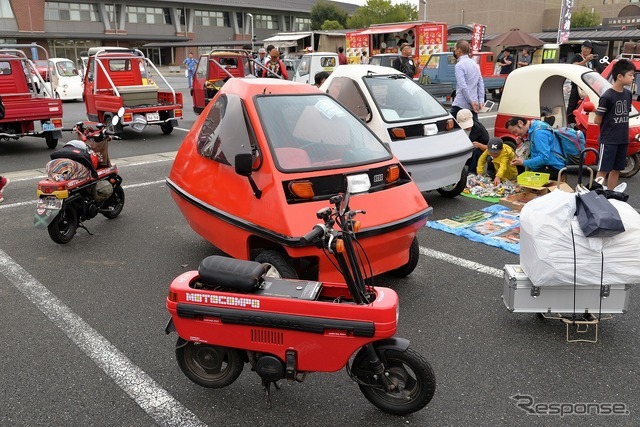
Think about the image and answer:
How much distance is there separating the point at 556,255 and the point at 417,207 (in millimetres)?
1218

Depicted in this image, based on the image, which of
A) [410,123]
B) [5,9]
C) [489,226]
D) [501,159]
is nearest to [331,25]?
[5,9]

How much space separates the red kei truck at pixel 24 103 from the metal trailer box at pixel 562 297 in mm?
9215

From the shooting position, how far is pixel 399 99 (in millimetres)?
7180

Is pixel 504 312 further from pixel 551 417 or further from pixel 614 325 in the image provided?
pixel 551 417

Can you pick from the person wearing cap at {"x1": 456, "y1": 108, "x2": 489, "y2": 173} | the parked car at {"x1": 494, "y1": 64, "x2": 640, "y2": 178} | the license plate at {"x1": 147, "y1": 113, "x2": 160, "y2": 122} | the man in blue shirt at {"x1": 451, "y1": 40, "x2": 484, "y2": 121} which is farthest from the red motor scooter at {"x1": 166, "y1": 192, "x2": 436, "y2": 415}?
the license plate at {"x1": 147, "y1": 113, "x2": 160, "y2": 122}

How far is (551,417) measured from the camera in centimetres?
311

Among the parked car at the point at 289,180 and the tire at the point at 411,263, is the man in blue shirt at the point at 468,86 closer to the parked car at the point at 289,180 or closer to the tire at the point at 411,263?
the parked car at the point at 289,180

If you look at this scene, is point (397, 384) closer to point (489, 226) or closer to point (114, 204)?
point (489, 226)

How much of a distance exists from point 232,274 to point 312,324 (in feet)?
1.79

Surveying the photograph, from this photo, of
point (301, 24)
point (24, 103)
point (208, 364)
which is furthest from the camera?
point (301, 24)

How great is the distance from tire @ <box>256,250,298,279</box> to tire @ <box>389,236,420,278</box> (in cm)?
117

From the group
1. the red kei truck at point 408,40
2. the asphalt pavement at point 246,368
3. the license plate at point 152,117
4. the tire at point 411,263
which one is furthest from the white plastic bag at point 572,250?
the red kei truck at point 408,40

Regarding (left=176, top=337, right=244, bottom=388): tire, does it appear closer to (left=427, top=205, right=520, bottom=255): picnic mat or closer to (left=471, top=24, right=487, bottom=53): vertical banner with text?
(left=427, top=205, right=520, bottom=255): picnic mat

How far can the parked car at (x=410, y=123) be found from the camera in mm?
6613
